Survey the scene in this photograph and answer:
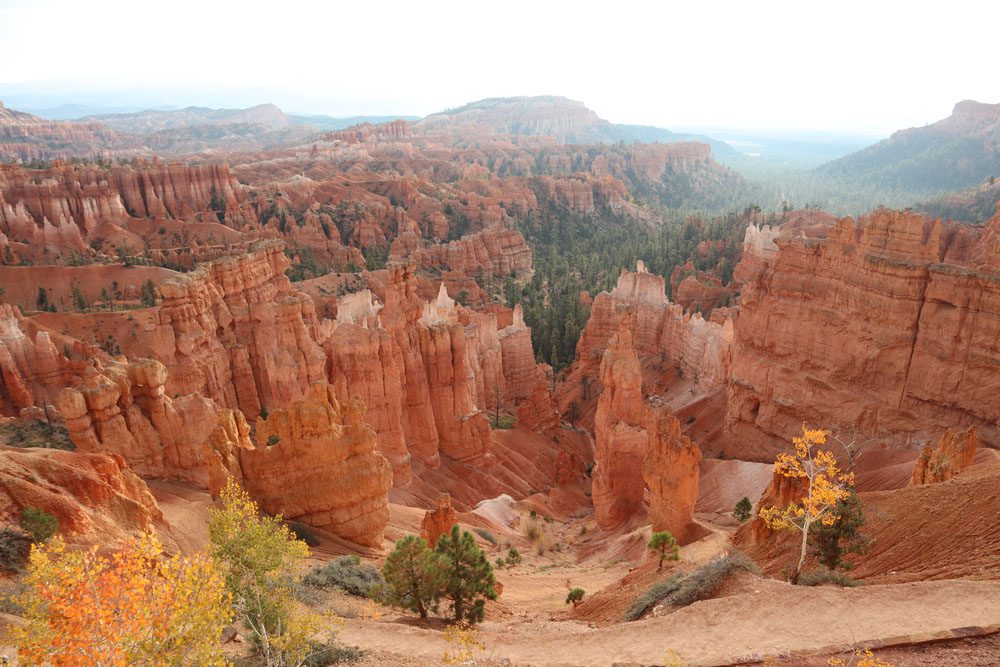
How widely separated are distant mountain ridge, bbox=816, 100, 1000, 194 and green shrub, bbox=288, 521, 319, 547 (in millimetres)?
143347

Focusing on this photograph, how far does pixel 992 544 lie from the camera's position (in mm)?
12125

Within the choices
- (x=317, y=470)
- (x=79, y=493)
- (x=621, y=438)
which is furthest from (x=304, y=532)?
(x=621, y=438)

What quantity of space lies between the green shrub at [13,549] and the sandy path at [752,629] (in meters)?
6.64

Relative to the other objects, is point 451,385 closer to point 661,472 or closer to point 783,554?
point 661,472

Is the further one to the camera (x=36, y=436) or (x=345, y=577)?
(x=36, y=436)

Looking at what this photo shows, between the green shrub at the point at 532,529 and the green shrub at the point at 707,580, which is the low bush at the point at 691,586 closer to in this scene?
the green shrub at the point at 707,580

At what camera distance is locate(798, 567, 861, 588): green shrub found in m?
12.1

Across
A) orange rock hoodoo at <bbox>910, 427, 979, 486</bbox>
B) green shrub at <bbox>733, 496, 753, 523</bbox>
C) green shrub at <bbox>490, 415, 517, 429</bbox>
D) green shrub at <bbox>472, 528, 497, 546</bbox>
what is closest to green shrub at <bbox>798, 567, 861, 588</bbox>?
orange rock hoodoo at <bbox>910, 427, 979, 486</bbox>

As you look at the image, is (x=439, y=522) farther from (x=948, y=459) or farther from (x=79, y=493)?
(x=948, y=459)

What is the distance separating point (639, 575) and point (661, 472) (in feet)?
17.0

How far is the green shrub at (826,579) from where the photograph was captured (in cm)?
1213

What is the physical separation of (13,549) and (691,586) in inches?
552

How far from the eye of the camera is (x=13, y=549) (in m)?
11.9

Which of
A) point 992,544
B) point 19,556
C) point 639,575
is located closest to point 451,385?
point 639,575
